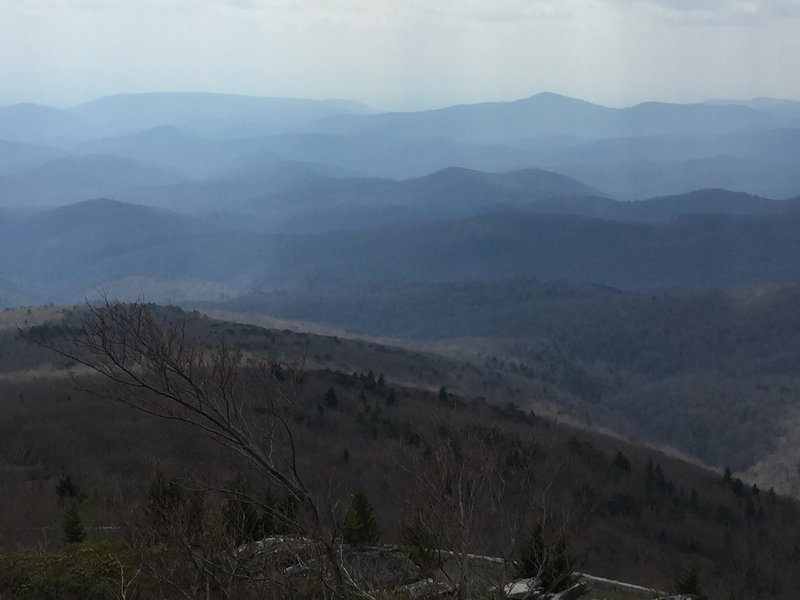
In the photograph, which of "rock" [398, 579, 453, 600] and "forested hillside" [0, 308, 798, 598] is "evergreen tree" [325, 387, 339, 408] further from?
"rock" [398, 579, 453, 600]

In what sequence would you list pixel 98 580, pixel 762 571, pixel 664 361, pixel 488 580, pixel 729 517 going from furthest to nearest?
1. pixel 664 361
2. pixel 729 517
3. pixel 762 571
4. pixel 98 580
5. pixel 488 580

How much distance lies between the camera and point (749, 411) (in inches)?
4673

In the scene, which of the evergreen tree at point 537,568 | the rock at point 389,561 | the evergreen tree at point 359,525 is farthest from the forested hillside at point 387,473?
the evergreen tree at point 537,568

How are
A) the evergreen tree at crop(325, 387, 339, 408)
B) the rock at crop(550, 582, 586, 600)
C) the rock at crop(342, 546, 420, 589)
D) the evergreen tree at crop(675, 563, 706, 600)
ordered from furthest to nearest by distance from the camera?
the evergreen tree at crop(325, 387, 339, 408) < the evergreen tree at crop(675, 563, 706, 600) < the rock at crop(550, 582, 586, 600) < the rock at crop(342, 546, 420, 589)

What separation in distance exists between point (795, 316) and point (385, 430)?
12745cm

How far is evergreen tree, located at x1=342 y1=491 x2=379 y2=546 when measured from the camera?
61.7ft

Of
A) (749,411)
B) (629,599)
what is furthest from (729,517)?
(749,411)

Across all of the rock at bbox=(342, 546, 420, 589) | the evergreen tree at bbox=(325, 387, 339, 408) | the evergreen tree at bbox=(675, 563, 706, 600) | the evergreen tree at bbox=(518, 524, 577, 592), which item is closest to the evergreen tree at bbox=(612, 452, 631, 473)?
the evergreen tree at bbox=(325, 387, 339, 408)

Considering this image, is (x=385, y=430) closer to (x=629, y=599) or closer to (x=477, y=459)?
(x=629, y=599)

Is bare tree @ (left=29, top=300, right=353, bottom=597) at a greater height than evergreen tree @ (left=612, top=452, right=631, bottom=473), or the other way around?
bare tree @ (left=29, top=300, right=353, bottom=597)

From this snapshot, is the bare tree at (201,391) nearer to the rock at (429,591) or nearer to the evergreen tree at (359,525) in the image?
the rock at (429,591)

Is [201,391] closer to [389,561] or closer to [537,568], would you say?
[537,568]

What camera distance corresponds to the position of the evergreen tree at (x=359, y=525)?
18.8 metres

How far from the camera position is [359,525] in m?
19.5
